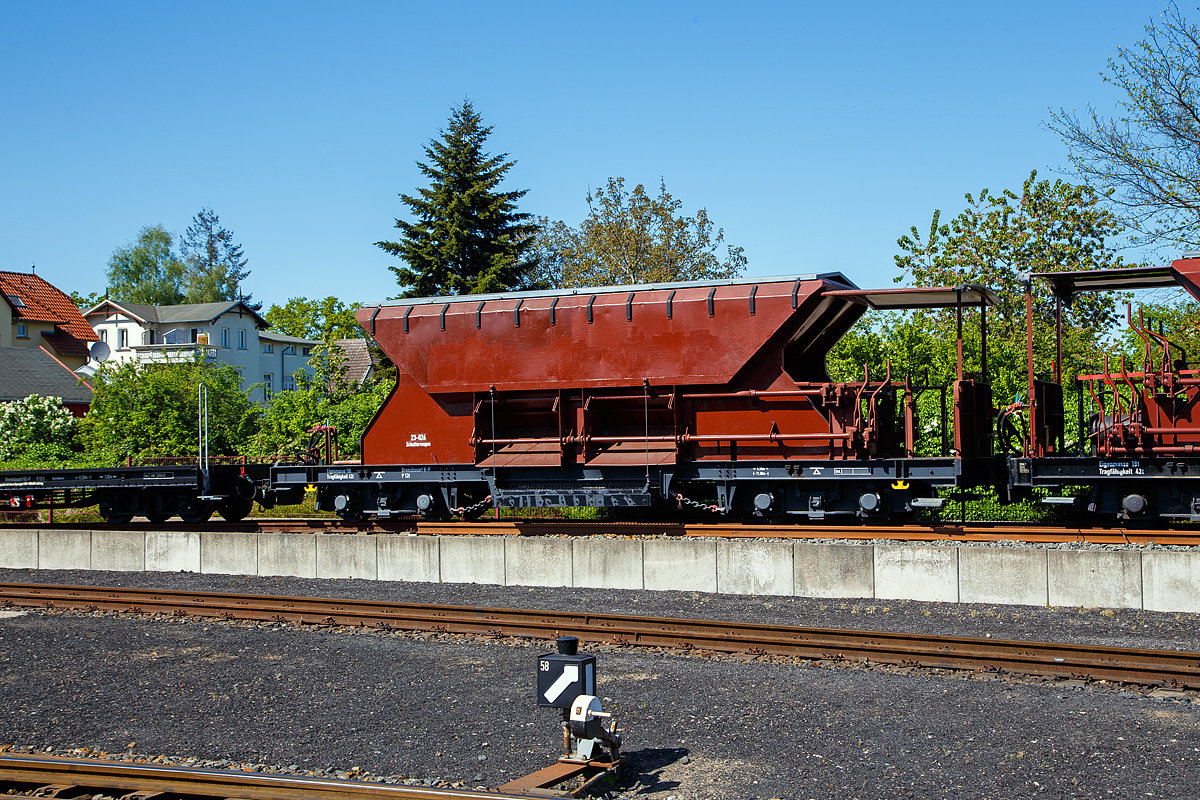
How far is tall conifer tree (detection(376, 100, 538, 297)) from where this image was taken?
113 ft

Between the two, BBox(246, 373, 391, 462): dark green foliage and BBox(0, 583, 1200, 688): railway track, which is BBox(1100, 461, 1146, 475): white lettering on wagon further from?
BBox(246, 373, 391, 462): dark green foliage

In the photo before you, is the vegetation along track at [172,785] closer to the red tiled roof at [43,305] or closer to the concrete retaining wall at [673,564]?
the concrete retaining wall at [673,564]

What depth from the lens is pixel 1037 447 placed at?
45.3 feet

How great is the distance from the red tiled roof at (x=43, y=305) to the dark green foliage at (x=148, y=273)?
799cm

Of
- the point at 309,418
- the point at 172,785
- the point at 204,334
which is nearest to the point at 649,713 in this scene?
the point at 172,785

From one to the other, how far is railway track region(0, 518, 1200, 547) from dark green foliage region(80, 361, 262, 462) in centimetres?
1448

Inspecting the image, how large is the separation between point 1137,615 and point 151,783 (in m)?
9.02

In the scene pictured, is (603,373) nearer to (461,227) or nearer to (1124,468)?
(1124,468)

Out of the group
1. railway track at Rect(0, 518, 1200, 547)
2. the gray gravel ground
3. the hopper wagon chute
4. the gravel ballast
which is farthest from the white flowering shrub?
the gravel ballast

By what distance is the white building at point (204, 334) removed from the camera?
64500mm

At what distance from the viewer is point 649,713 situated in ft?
23.2

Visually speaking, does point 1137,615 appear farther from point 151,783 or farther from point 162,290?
point 162,290

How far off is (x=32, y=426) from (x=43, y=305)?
39.1 meters

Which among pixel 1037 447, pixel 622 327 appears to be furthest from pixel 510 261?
pixel 1037 447
